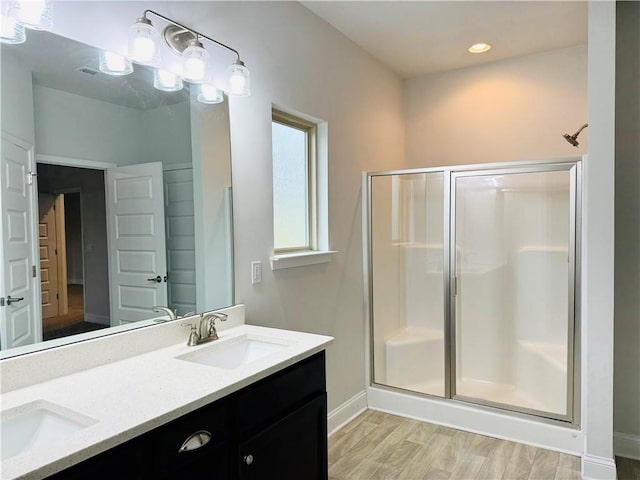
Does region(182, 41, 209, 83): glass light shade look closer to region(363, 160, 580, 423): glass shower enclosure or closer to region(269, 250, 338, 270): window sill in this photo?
region(269, 250, 338, 270): window sill

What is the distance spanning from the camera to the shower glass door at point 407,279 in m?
3.17

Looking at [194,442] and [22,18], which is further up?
[22,18]

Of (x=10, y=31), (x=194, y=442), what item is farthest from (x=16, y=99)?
(x=194, y=442)

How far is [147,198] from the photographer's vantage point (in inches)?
66.5

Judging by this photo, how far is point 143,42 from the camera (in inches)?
62.6

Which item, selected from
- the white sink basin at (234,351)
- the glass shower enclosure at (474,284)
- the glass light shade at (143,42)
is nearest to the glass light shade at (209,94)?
the glass light shade at (143,42)

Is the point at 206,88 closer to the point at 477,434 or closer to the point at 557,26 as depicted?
the point at 557,26

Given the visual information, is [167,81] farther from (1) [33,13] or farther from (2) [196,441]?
(2) [196,441]

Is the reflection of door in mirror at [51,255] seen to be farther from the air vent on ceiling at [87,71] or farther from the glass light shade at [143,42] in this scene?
the glass light shade at [143,42]

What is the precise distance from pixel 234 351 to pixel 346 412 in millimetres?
1440

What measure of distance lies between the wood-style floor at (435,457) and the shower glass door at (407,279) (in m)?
0.43

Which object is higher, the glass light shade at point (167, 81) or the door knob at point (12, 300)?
the glass light shade at point (167, 81)

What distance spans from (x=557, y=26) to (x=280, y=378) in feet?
9.55

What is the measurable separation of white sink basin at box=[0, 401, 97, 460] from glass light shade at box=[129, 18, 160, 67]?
1217 millimetres
